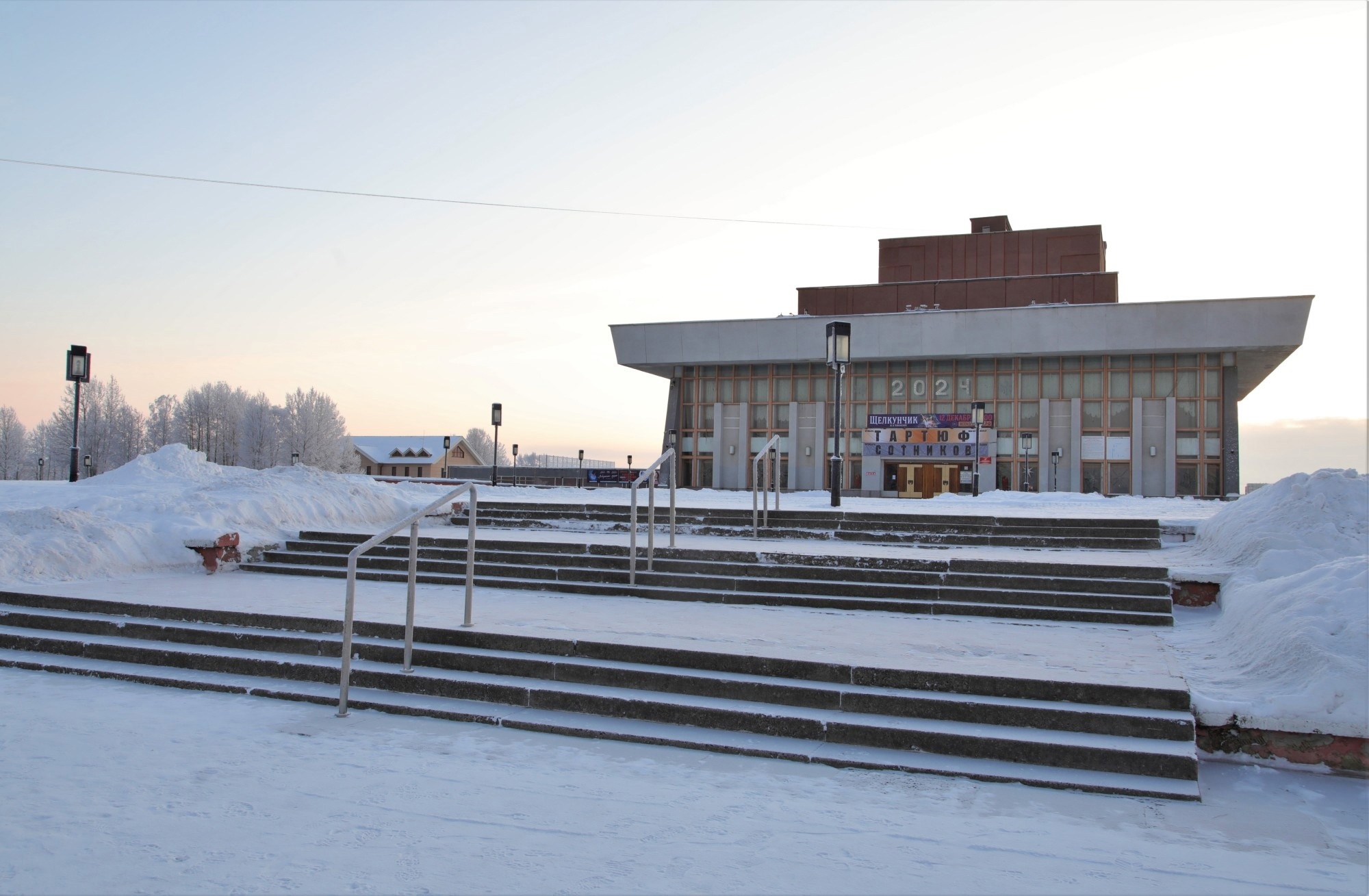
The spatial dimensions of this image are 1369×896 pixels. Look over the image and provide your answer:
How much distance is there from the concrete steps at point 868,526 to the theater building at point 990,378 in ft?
69.8

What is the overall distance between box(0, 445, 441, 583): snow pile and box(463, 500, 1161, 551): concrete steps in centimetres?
219

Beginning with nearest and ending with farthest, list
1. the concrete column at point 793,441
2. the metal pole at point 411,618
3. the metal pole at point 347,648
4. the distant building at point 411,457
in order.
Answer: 1. the metal pole at point 347,648
2. the metal pole at point 411,618
3. the concrete column at point 793,441
4. the distant building at point 411,457

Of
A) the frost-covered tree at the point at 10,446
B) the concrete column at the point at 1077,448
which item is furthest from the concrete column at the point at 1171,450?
the frost-covered tree at the point at 10,446

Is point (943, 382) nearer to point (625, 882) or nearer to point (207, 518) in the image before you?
point (207, 518)

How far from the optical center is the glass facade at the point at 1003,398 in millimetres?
32812

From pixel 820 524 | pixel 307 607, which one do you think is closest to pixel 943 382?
pixel 820 524

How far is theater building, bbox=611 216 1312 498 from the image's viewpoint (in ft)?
107

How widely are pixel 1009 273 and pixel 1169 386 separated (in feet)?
35.3

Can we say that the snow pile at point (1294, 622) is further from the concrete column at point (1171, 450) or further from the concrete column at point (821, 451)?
the concrete column at point (821, 451)

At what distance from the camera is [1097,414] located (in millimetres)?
33688

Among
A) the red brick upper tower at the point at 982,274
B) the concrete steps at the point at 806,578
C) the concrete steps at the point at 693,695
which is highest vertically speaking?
the red brick upper tower at the point at 982,274

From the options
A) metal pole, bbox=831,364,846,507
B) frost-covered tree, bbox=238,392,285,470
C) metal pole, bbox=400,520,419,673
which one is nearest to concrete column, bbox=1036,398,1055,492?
metal pole, bbox=831,364,846,507

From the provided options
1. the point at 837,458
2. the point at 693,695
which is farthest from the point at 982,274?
the point at 693,695

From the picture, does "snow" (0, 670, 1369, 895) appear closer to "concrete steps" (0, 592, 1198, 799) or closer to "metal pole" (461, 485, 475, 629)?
"concrete steps" (0, 592, 1198, 799)
